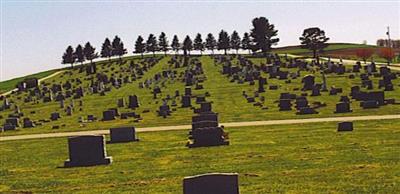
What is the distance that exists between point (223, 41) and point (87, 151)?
13925cm

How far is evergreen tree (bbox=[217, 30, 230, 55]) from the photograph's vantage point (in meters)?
162

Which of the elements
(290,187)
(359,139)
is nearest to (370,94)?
(359,139)

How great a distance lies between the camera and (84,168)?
23828 millimetres

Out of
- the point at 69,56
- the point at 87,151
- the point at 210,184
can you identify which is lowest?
the point at 87,151

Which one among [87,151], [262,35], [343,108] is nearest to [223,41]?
[262,35]

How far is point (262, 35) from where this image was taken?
5551 inches

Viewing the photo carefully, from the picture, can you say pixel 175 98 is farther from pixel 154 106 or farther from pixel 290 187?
pixel 290 187

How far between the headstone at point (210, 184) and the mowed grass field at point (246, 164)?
317 cm

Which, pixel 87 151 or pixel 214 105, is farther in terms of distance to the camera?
pixel 214 105

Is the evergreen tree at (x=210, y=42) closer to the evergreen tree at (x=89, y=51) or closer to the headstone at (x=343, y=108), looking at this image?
the evergreen tree at (x=89, y=51)

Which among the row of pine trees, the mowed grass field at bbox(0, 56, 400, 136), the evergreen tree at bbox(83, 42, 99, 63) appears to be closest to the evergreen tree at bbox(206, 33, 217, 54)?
the row of pine trees

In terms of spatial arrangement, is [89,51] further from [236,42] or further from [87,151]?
[87,151]

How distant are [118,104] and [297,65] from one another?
124 ft

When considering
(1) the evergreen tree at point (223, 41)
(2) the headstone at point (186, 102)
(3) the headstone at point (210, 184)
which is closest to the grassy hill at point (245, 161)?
(3) the headstone at point (210, 184)
